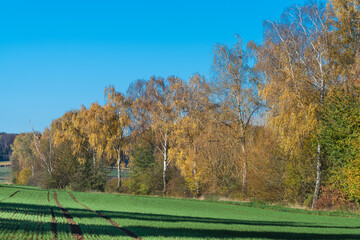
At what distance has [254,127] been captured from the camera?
38.3 metres

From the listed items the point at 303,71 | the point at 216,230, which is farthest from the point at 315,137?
the point at 216,230

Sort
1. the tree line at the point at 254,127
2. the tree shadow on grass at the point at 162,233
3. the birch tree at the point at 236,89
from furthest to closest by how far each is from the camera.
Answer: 1. the birch tree at the point at 236,89
2. the tree line at the point at 254,127
3. the tree shadow on grass at the point at 162,233

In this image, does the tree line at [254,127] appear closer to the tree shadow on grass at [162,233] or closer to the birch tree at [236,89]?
the birch tree at [236,89]

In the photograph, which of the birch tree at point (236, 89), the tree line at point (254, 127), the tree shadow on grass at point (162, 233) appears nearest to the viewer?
the tree shadow on grass at point (162, 233)

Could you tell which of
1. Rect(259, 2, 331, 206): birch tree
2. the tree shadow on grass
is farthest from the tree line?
the tree shadow on grass

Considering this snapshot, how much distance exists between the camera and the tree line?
93.8 feet

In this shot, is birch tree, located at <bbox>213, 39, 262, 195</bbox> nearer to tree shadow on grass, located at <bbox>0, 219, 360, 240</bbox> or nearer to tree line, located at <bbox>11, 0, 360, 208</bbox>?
tree line, located at <bbox>11, 0, 360, 208</bbox>

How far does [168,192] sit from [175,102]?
10795mm

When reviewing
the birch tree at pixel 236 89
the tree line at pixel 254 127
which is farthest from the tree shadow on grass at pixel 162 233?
the birch tree at pixel 236 89

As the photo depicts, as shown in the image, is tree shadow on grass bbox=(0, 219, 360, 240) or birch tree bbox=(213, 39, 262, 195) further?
birch tree bbox=(213, 39, 262, 195)

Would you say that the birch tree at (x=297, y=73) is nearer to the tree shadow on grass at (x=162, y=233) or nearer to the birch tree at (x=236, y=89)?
the birch tree at (x=236, y=89)

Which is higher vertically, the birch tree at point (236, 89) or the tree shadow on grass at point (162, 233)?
the birch tree at point (236, 89)

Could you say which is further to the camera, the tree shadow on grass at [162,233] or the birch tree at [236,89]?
the birch tree at [236,89]

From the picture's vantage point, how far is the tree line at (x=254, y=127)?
28.6 metres
